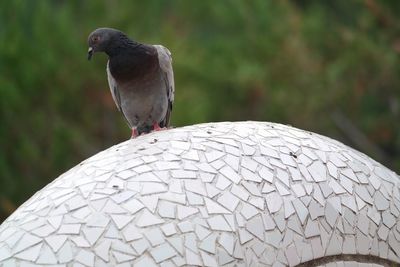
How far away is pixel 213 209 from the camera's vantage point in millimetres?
3197

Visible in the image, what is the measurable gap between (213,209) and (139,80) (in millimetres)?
1831

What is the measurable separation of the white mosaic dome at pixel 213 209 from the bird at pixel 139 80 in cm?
125

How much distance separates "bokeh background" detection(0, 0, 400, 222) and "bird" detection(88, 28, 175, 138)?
3.42 m

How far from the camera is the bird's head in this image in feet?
15.2

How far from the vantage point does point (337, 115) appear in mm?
9102

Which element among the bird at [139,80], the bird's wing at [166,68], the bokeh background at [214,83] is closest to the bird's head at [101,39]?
the bird at [139,80]

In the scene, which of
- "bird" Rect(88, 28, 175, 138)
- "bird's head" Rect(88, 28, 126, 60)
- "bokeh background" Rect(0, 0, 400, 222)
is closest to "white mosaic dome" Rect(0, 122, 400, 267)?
"bird's head" Rect(88, 28, 126, 60)

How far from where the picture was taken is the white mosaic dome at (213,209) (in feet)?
10.2

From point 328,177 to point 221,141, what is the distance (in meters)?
0.39

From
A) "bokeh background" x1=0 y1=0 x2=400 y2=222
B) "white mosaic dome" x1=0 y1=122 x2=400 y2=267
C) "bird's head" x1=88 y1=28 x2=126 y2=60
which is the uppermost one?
"bird's head" x1=88 y1=28 x2=126 y2=60

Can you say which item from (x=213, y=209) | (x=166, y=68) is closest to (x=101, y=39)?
(x=166, y=68)

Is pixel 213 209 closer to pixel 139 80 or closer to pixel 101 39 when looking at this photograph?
pixel 101 39

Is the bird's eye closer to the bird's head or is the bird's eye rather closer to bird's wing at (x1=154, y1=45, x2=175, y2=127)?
the bird's head

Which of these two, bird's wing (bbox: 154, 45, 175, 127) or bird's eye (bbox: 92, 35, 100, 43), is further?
bird's wing (bbox: 154, 45, 175, 127)
